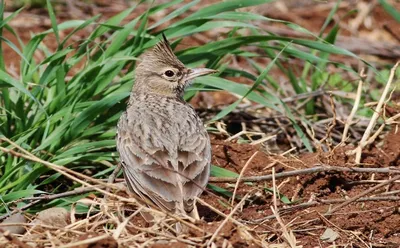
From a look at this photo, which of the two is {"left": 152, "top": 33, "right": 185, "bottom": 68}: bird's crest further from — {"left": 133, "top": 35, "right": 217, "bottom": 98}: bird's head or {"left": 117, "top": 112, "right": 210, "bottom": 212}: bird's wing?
{"left": 117, "top": 112, "right": 210, "bottom": 212}: bird's wing

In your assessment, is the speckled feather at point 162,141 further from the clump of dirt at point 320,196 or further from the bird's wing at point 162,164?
the clump of dirt at point 320,196

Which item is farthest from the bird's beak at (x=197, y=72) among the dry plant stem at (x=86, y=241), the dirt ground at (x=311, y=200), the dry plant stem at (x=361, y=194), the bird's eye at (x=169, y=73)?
the dry plant stem at (x=86, y=241)

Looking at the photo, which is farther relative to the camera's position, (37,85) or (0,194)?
(37,85)

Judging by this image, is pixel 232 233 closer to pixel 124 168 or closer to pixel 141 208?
pixel 141 208

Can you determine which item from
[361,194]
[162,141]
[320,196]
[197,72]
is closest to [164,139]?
[162,141]

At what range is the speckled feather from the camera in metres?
5.32

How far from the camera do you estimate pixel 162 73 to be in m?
6.70

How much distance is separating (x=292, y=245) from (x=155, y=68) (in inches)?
83.5

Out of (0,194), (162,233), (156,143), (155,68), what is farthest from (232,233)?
(155,68)

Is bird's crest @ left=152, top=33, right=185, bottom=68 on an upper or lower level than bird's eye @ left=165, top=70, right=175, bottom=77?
upper

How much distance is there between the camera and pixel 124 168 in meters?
5.74

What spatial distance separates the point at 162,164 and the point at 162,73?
52.9 inches

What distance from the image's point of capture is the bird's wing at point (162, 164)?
5277 millimetres

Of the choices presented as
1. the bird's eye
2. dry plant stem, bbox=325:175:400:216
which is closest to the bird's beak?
the bird's eye
